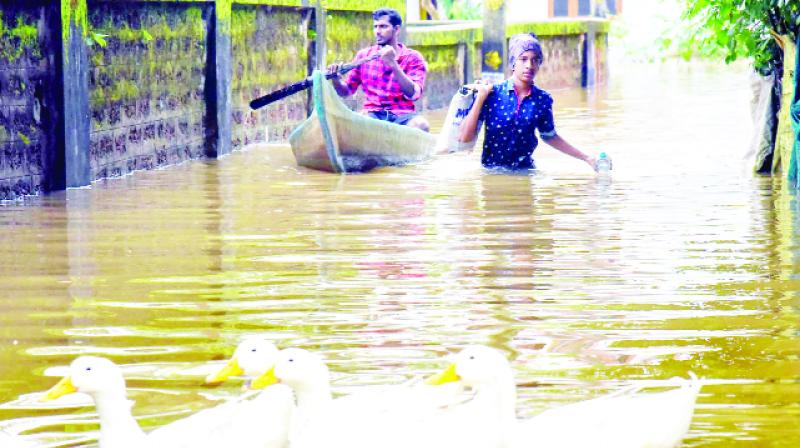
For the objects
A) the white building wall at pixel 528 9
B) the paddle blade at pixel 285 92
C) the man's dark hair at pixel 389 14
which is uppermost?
the white building wall at pixel 528 9

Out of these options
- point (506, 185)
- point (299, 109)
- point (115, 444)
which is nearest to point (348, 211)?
point (506, 185)

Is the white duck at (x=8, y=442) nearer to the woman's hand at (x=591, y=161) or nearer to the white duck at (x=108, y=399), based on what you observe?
the white duck at (x=108, y=399)

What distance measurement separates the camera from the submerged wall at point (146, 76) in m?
12.9

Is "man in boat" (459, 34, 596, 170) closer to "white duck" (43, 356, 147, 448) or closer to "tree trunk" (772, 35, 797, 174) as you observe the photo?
"tree trunk" (772, 35, 797, 174)

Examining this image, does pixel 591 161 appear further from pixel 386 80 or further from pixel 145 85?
pixel 145 85

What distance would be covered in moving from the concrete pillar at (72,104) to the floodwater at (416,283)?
0.26m

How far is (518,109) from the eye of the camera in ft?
A: 45.4

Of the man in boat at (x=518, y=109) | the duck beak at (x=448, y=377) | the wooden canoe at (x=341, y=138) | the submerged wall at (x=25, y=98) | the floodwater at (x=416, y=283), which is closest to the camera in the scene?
the duck beak at (x=448, y=377)

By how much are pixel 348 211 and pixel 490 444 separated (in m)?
6.75

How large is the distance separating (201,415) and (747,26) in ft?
30.1

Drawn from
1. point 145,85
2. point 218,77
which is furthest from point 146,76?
point 218,77

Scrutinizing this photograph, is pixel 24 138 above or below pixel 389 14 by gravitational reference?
below

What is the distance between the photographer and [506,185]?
13.7 metres

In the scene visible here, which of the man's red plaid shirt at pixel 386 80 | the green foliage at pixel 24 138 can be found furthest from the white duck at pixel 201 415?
the man's red plaid shirt at pixel 386 80
